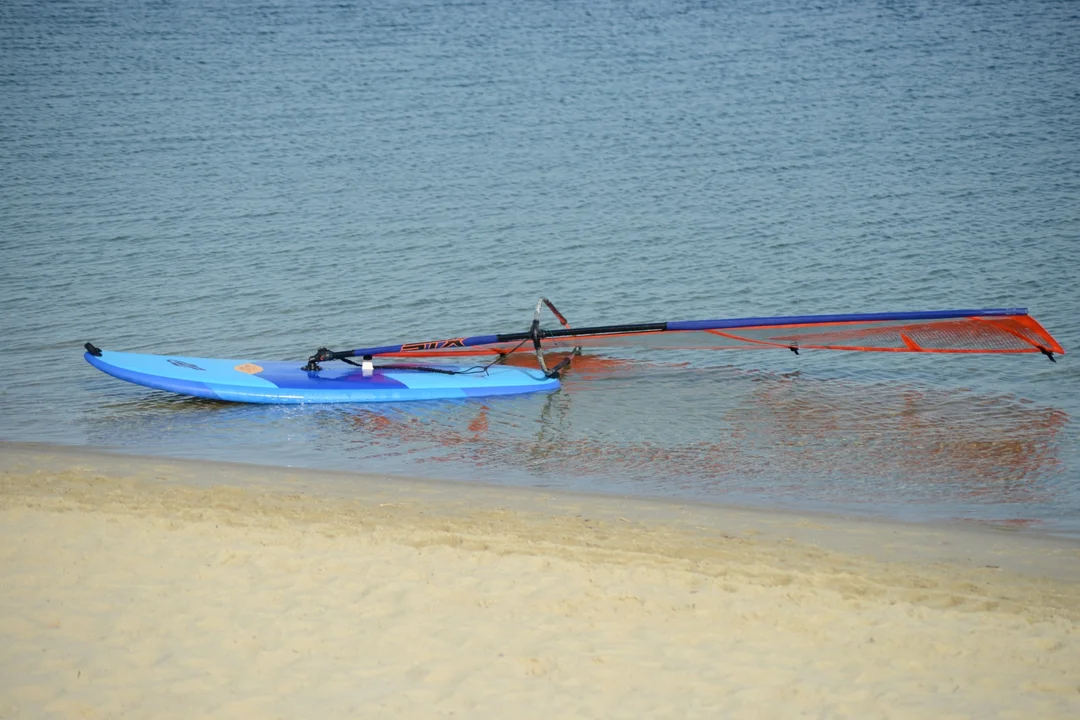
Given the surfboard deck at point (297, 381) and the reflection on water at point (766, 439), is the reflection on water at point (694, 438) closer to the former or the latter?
the reflection on water at point (766, 439)

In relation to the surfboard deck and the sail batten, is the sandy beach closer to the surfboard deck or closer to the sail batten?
the sail batten

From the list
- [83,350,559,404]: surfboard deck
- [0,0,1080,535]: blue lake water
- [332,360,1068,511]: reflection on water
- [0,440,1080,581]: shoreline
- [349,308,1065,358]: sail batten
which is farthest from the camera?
[83,350,559,404]: surfboard deck

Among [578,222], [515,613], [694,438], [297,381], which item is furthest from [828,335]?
[578,222]

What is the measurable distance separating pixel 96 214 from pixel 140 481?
1275 centimetres

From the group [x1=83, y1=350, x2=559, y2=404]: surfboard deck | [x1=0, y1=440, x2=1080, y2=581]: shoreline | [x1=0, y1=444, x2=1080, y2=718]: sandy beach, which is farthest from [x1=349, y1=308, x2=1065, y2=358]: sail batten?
[x1=0, y1=444, x2=1080, y2=718]: sandy beach

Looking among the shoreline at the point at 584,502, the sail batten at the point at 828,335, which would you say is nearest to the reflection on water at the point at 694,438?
the shoreline at the point at 584,502

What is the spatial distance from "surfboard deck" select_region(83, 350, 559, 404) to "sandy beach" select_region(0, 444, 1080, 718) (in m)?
3.13

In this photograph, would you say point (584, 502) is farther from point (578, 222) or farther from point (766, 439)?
point (578, 222)

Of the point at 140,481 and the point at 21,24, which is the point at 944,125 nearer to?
the point at 140,481

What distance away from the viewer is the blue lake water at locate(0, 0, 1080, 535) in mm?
9820

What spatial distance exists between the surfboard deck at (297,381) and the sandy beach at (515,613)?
3.13 metres

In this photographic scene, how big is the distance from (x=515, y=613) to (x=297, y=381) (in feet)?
19.6

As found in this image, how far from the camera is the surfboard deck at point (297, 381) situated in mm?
10797

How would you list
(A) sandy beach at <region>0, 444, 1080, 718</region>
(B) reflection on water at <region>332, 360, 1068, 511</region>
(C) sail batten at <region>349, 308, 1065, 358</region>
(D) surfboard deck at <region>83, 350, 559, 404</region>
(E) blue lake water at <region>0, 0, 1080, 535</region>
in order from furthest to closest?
(D) surfboard deck at <region>83, 350, 559, 404</region>
(C) sail batten at <region>349, 308, 1065, 358</region>
(E) blue lake water at <region>0, 0, 1080, 535</region>
(B) reflection on water at <region>332, 360, 1068, 511</region>
(A) sandy beach at <region>0, 444, 1080, 718</region>
